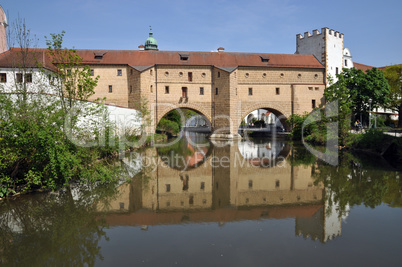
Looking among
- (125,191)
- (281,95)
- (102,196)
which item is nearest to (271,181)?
(125,191)

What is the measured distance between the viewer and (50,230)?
266 inches

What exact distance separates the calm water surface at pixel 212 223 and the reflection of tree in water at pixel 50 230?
2cm

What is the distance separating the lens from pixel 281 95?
35094 millimetres

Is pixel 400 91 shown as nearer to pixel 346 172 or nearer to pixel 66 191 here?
pixel 346 172

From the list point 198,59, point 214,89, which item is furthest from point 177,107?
point 198,59

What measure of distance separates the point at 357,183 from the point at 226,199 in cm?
532

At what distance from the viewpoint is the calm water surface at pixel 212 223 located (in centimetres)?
550

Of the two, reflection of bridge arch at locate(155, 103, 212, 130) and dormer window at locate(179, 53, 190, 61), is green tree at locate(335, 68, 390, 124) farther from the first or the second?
dormer window at locate(179, 53, 190, 61)

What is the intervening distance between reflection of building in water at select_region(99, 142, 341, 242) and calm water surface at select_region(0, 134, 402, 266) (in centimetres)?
3

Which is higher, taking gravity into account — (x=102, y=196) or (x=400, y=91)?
(x=400, y=91)

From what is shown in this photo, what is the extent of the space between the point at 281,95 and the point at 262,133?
7.05 m

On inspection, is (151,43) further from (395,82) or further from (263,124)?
(395,82)

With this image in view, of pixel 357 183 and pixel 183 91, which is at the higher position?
pixel 183 91

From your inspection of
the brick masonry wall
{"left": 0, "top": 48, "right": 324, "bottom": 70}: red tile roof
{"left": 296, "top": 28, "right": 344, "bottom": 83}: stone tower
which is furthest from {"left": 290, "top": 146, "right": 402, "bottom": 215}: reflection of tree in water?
{"left": 296, "top": 28, "right": 344, "bottom": 83}: stone tower
